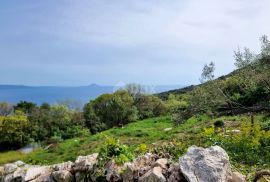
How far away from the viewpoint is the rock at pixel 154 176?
28.3 ft

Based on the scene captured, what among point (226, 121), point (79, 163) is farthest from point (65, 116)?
point (79, 163)

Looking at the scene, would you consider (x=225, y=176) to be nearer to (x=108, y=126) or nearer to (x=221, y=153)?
(x=221, y=153)

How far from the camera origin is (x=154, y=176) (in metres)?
8.68

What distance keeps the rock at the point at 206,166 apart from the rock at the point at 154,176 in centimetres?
59

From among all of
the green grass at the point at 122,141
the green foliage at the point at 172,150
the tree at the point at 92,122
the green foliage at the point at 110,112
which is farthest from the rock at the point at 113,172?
the green foliage at the point at 110,112

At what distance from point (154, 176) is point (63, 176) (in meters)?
3.96

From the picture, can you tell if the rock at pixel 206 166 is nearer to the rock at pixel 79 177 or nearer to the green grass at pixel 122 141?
the rock at pixel 79 177

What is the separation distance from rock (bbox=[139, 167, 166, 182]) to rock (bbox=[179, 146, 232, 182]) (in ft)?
1.93

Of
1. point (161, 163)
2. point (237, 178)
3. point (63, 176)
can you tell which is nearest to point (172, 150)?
point (161, 163)

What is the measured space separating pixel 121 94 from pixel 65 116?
7.48 meters

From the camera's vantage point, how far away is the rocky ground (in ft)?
26.2

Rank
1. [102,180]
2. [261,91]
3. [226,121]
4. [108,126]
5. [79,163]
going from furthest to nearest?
1. [108,126]
2. [226,121]
3. [261,91]
4. [79,163]
5. [102,180]

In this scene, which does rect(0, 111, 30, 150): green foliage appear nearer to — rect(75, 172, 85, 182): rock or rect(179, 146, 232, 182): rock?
rect(75, 172, 85, 182): rock

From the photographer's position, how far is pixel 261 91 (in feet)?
42.3
